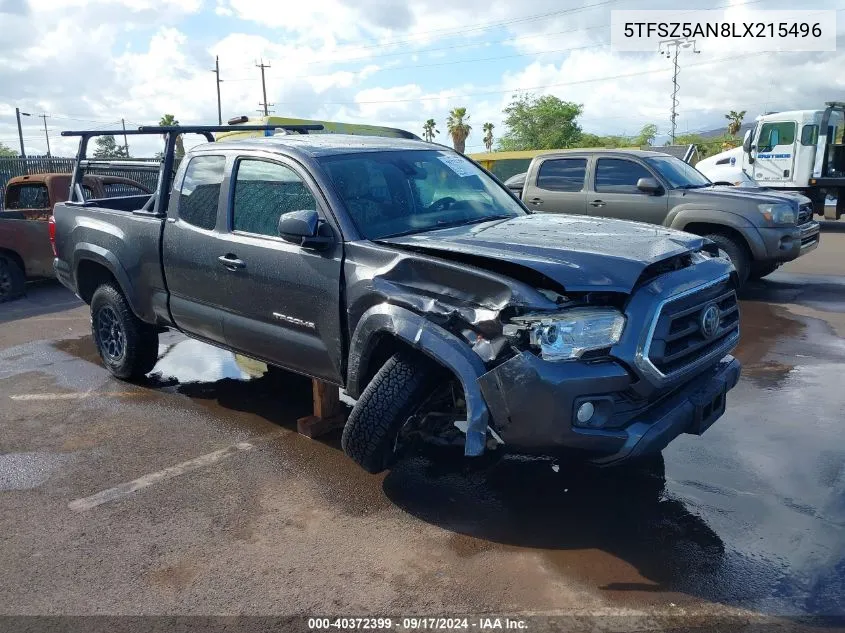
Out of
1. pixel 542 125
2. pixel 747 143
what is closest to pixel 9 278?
pixel 747 143

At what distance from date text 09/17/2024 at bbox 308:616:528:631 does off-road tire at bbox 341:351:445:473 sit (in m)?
0.92

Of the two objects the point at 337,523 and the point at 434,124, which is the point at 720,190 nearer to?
the point at 337,523

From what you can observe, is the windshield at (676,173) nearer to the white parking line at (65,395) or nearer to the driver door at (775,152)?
the white parking line at (65,395)

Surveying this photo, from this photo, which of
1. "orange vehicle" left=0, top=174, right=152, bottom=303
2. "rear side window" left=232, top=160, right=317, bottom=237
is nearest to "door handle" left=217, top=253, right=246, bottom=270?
"rear side window" left=232, top=160, right=317, bottom=237

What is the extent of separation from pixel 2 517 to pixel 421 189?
3.02m

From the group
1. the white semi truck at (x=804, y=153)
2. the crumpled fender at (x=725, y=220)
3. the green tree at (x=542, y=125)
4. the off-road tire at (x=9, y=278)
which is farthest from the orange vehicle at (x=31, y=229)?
the green tree at (x=542, y=125)

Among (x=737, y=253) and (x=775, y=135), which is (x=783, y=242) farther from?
(x=775, y=135)

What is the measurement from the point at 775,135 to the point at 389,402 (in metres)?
17.3

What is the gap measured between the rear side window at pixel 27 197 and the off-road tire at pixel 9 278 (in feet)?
3.59

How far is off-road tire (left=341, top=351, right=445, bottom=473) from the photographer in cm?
374

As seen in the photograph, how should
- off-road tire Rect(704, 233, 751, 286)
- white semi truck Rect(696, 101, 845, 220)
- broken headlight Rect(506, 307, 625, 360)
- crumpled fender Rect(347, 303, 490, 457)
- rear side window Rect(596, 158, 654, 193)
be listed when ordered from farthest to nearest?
1. white semi truck Rect(696, 101, 845, 220)
2. rear side window Rect(596, 158, 654, 193)
3. off-road tire Rect(704, 233, 751, 286)
4. crumpled fender Rect(347, 303, 490, 457)
5. broken headlight Rect(506, 307, 625, 360)

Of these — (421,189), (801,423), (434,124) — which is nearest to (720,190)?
(801,423)

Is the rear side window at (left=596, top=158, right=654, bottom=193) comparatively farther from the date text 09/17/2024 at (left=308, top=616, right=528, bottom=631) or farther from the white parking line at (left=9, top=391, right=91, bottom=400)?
the date text 09/17/2024 at (left=308, top=616, right=528, bottom=631)

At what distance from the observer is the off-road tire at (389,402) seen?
3.74m
